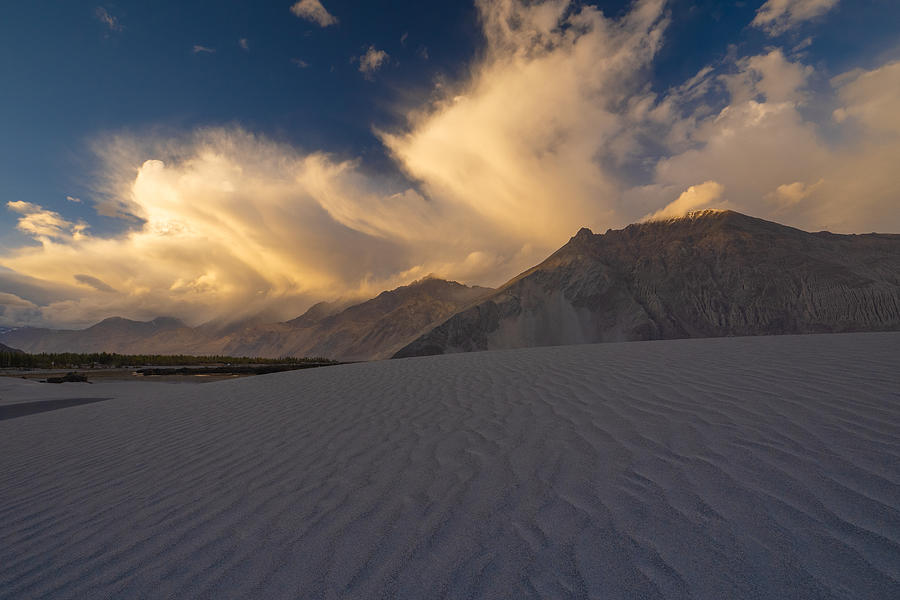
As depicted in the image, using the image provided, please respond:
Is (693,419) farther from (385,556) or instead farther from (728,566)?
(385,556)

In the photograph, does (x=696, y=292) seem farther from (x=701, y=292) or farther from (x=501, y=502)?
(x=501, y=502)

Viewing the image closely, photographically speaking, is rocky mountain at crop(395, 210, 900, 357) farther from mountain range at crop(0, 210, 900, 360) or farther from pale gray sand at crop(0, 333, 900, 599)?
pale gray sand at crop(0, 333, 900, 599)

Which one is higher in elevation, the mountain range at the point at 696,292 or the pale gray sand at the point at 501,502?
the mountain range at the point at 696,292

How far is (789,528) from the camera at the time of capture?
199 centimetres

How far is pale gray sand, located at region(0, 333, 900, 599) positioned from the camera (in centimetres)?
184

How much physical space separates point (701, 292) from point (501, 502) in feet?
285

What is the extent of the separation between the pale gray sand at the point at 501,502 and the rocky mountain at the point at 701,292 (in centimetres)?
6188

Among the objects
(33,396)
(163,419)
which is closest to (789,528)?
(163,419)

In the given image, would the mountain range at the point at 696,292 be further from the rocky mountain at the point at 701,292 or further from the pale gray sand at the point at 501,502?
the pale gray sand at the point at 501,502

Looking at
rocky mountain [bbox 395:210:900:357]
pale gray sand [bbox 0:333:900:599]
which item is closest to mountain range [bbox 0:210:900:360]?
rocky mountain [bbox 395:210:900:357]

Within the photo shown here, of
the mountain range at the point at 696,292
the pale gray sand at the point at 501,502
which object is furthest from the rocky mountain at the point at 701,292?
the pale gray sand at the point at 501,502

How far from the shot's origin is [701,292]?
7500cm

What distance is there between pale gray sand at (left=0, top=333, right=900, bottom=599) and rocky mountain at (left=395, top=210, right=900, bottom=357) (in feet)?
203

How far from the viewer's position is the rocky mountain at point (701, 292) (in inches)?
2430
